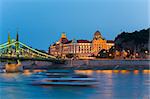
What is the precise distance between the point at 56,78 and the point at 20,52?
18.4m

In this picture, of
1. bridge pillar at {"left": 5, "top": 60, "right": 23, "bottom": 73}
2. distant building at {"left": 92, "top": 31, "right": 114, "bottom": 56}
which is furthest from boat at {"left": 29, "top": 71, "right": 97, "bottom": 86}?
distant building at {"left": 92, "top": 31, "right": 114, "bottom": 56}

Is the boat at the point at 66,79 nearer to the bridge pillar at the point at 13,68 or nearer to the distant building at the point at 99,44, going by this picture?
the bridge pillar at the point at 13,68

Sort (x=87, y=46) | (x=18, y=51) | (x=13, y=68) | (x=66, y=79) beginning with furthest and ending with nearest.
Result: (x=87, y=46) → (x=18, y=51) → (x=13, y=68) → (x=66, y=79)

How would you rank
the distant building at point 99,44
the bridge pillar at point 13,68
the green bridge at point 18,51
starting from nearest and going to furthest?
1. the bridge pillar at point 13,68
2. the green bridge at point 18,51
3. the distant building at point 99,44

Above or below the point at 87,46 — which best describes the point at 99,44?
above

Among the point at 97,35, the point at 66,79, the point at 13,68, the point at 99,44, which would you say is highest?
the point at 97,35

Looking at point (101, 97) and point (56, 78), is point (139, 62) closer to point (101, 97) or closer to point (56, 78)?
point (56, 78)

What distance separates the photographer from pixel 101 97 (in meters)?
12.6

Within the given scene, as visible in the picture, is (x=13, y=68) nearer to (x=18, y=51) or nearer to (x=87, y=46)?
(x=18, y=51)

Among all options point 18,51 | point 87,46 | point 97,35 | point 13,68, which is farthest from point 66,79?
point 97,35

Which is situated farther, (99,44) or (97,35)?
(97,35)

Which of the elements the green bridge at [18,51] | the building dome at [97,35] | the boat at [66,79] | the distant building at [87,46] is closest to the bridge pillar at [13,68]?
the green bridge at [18,51]

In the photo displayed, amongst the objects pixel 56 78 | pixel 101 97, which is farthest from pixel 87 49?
pixel 101 97

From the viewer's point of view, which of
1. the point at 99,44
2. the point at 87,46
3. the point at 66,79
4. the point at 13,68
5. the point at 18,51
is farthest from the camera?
the point at 87,46
